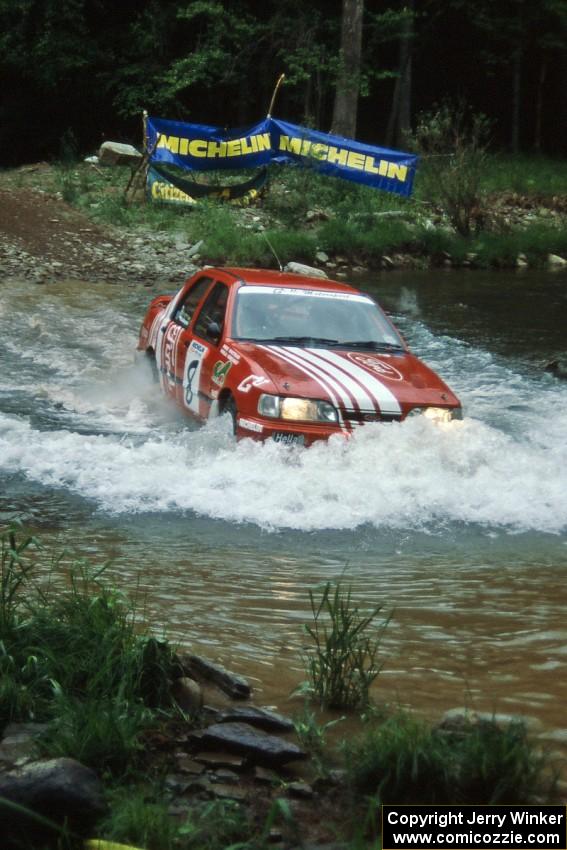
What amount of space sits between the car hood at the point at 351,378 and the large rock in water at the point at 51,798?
529 cm

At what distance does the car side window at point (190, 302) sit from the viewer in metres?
10.9

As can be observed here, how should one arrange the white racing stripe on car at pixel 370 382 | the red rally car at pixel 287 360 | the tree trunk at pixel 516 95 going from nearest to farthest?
the red rally car at pixel 287 360 → the white racing stripe on car at pixel 370 382 → the tree trunk at pixel 516 95

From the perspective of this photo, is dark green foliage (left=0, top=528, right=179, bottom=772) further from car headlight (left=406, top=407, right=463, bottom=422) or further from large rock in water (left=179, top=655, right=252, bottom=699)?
car headlight (left=406, top=407, right=463, bottom=422)

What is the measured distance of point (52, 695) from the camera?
164 inches

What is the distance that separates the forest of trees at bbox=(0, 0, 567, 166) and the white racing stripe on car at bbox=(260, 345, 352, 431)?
69.9ft

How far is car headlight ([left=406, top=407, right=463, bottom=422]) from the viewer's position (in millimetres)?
8859

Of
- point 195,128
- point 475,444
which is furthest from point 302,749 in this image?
point 195,128

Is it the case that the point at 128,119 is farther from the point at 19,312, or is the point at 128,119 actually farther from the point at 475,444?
the point at 475,444

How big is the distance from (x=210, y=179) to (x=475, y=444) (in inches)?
674

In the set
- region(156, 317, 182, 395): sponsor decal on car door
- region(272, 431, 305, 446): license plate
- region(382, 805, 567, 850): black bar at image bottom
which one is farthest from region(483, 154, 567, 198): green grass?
region(382, 805, 567, 850): black bar at image bottom

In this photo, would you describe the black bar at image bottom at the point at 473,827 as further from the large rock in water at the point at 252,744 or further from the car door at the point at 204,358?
the car door at the point at 204,358

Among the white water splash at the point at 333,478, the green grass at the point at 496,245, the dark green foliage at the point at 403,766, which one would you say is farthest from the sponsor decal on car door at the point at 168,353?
the green grass at the point at 496,245

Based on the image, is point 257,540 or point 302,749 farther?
point 257,540

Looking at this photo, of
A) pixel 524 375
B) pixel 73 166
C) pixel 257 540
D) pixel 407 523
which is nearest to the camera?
pixel 257 540
